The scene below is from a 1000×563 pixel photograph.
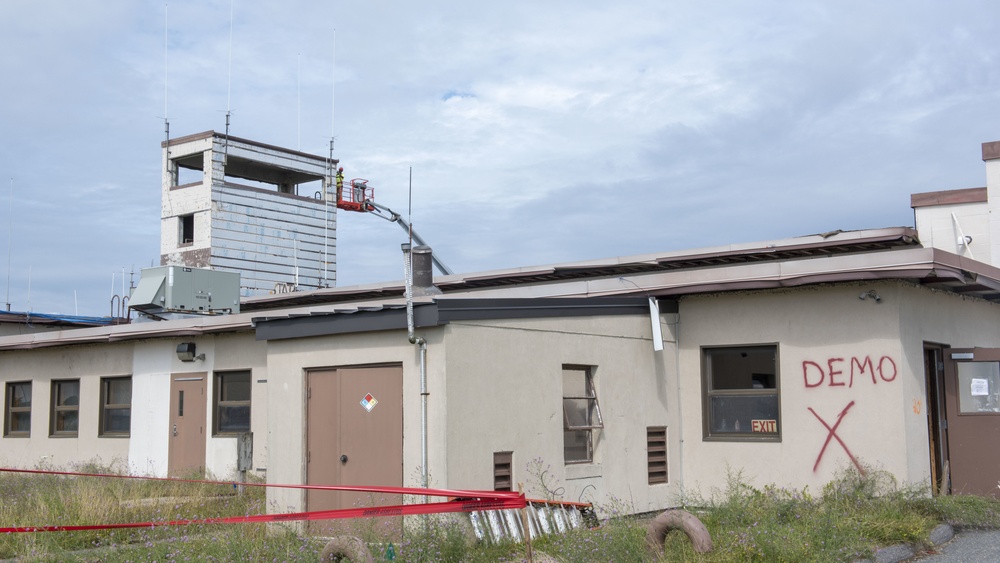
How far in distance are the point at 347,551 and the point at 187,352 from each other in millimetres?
11005

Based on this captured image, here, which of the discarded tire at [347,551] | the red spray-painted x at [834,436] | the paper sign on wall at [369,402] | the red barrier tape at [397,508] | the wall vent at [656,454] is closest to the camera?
the discarded tire at [347,551]

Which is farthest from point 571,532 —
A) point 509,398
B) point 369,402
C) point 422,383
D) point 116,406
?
point 116,406

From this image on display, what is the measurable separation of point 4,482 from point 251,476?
12.9 feet

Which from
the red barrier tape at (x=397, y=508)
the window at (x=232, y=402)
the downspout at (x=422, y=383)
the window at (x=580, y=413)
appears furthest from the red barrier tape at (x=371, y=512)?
the window at (x=232, y=402)

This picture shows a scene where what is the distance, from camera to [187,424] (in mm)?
17781

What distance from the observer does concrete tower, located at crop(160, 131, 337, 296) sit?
4188 centimetres

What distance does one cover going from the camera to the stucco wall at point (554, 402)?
1046cm

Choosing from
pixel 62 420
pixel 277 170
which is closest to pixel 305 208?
pixel 277 170

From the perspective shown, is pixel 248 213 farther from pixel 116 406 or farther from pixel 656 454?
pixel 656 454

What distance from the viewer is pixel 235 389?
1750 centimetres

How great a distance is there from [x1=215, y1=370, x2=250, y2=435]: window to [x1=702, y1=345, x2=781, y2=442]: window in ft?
26.8

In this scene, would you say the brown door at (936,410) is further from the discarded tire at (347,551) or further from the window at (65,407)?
the window at (65,407)

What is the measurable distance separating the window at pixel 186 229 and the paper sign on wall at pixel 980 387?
117ft

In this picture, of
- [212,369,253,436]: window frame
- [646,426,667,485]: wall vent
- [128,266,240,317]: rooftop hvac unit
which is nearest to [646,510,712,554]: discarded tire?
[646,426,667,485]: wall vent
